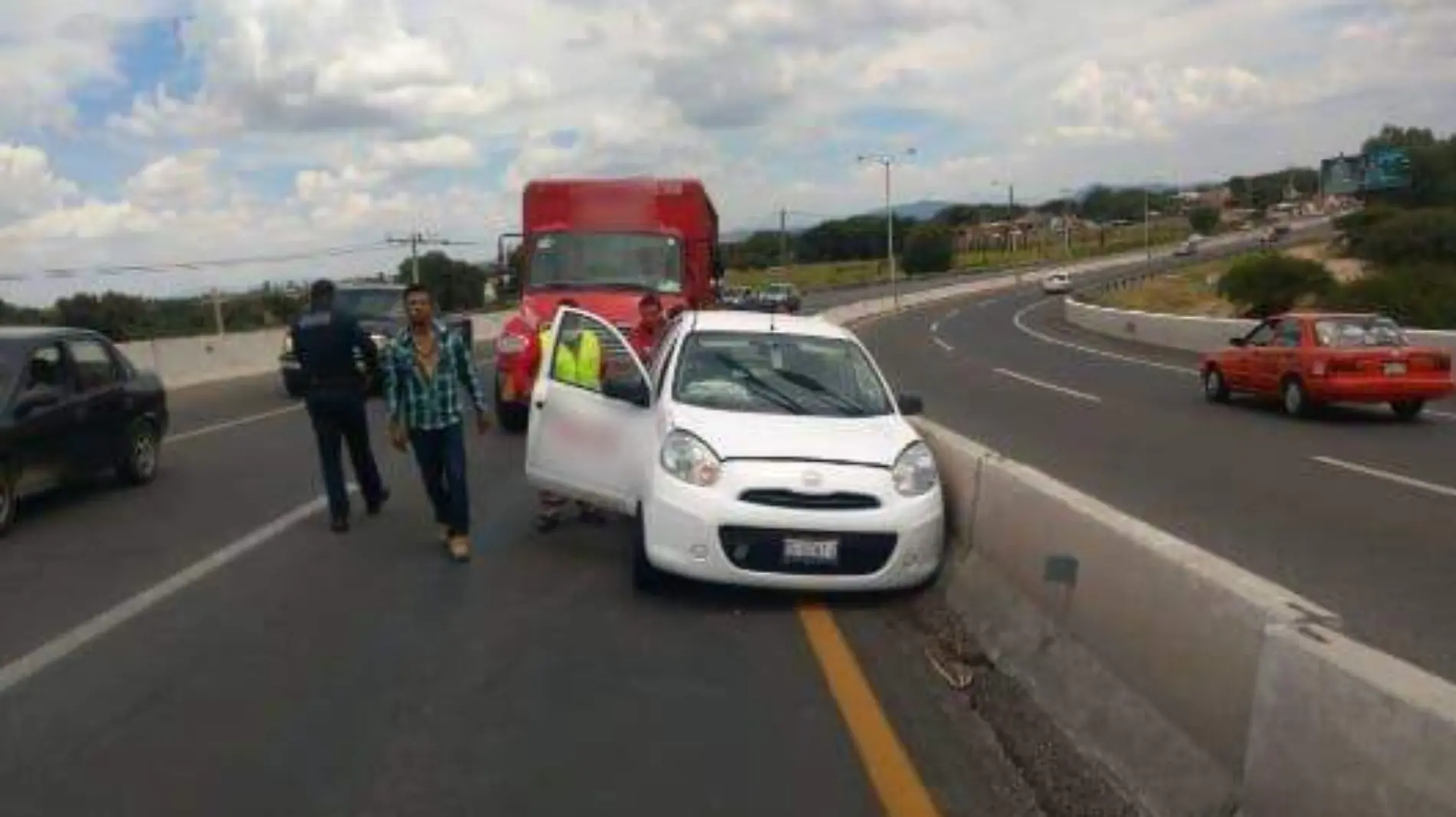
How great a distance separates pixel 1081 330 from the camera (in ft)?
167

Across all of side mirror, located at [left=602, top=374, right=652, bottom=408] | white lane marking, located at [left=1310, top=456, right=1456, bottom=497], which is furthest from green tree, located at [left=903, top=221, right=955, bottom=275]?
side mirror, located at [left=602, top=374, right=652, bottom=408]

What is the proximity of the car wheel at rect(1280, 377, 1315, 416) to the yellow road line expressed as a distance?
13.5 metres

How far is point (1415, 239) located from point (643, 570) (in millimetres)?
71254

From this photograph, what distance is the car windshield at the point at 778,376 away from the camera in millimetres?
8672

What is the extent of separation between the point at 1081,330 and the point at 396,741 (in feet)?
157

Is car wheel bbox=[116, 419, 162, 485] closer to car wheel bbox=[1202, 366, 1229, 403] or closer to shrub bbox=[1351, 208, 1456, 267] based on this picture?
car wheel bbox=[1202, 366, 1229, 403]

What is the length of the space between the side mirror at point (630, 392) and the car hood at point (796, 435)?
1.23 feet

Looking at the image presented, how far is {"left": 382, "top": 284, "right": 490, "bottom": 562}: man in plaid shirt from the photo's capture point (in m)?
9.34

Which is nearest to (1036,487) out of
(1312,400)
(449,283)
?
(1312,400)

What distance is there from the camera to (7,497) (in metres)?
10.5

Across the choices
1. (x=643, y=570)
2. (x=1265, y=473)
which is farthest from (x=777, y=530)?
(x=1265, y=473)

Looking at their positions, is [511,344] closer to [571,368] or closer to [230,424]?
[230,424]

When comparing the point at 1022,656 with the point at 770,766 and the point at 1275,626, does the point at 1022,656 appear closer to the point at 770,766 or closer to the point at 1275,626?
the point at 770,766

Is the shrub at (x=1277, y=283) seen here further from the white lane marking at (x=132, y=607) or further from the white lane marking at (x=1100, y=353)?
the white lane marking at (x=132, y=607)
